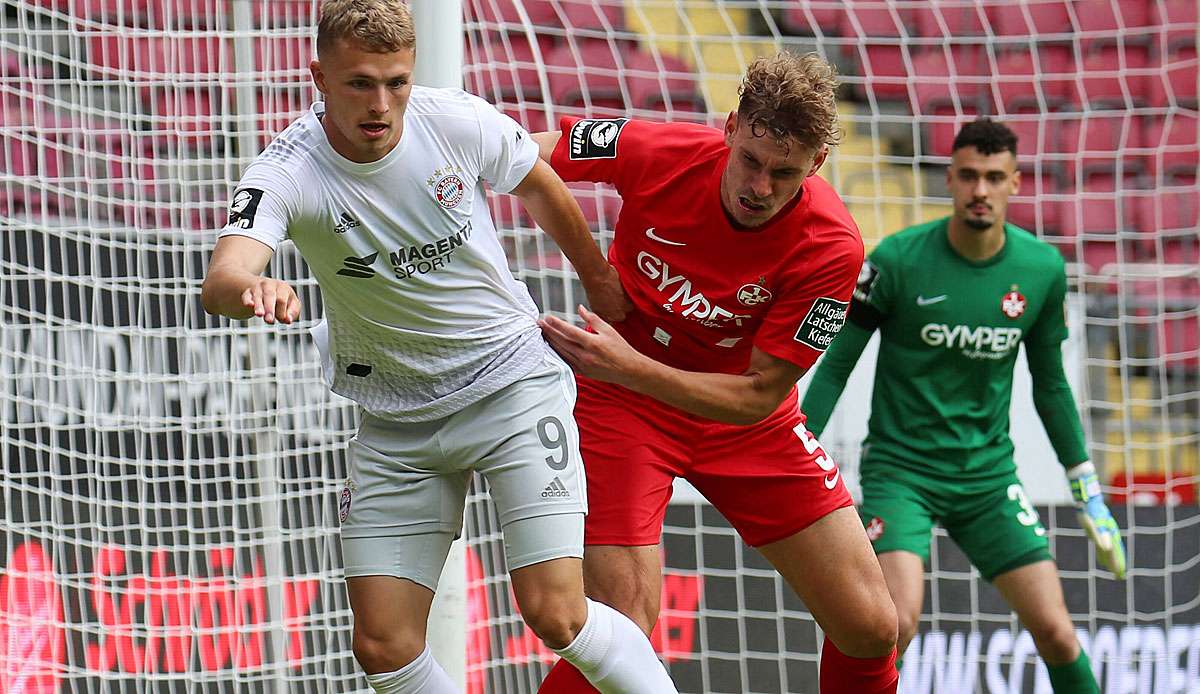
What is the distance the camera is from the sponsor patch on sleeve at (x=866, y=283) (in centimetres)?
457

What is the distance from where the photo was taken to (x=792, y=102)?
3.11 meters

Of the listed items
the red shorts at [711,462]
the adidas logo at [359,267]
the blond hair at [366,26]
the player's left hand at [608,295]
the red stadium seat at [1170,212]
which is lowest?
the red shorts at [711,462]

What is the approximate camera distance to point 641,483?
3438 millimetres

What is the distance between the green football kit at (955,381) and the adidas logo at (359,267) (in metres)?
1.95

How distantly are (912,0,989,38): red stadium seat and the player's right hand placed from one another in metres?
4.78

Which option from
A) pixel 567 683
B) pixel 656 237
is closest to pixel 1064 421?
pixel 656 237

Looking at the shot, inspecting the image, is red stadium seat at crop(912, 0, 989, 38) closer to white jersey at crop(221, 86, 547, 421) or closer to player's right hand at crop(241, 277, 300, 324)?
white jersey at crop(221, 86, 547, 421)

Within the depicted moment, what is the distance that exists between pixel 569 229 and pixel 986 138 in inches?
75.3

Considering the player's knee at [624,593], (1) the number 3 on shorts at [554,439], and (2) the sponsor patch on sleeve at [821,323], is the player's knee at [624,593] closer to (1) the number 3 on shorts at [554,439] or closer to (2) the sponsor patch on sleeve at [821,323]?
(1) the number 3 on shorts at [554,439]

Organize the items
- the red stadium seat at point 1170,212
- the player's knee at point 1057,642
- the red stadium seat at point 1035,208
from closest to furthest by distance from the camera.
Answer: the player's knee at point 1057,642 → the red stadium seat at point 1170,212 → the red stadium seat at point 1035,208

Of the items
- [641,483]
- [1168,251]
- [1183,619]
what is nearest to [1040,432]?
[1183,619]

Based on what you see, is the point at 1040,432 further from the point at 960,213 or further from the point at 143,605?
the point at 143,605

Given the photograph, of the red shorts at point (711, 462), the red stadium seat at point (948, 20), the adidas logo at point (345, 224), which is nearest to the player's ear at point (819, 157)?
the red shorts at point (711, 462)

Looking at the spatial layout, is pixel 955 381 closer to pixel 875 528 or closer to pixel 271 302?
pixel 875 528
